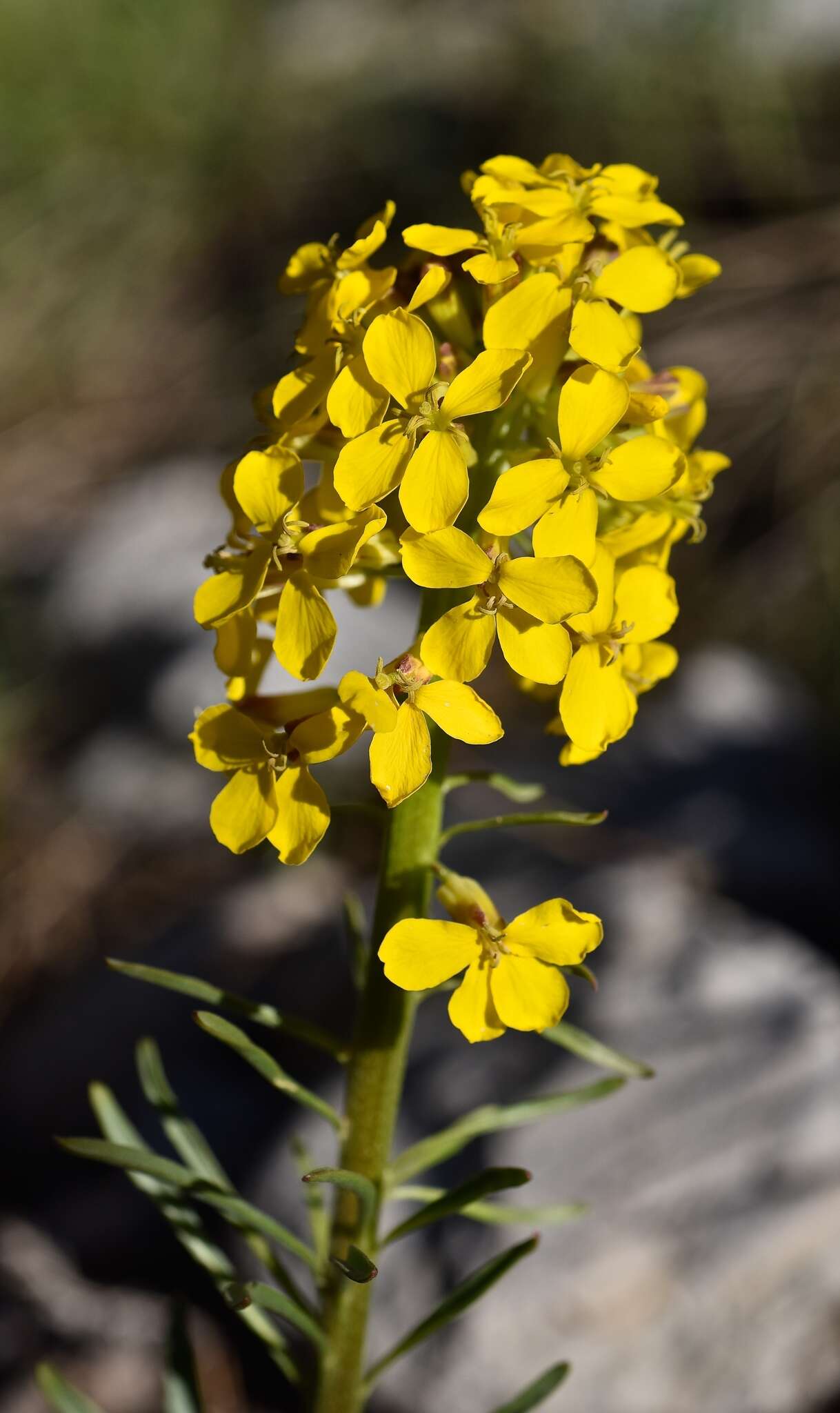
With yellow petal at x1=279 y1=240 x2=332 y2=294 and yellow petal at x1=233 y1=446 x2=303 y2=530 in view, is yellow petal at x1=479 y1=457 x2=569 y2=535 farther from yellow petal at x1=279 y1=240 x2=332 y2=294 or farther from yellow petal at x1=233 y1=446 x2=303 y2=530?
yellow petal at x1=279 y1=240 x2=332 y2=294

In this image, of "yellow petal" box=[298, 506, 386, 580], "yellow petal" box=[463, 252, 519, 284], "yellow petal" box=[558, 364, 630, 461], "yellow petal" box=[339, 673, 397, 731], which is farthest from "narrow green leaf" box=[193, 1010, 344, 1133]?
"yellow petal" box=[463, 252, 519, 284]

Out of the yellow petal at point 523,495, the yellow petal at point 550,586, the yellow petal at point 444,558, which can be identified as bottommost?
the yellow petal at point 550,586

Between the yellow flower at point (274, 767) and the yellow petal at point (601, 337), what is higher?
the yellow petal at point (601, 337)

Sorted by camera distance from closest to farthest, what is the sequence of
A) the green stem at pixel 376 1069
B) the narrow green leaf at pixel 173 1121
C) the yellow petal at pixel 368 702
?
the yellow petal at pixel 368 702, the green stem at pixel 376 1069, the narrow green leaf at pixel 173 1121

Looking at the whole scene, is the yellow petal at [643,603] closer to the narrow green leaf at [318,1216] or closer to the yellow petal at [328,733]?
the yellow petal at [328,733]

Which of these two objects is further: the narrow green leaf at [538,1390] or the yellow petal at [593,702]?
the narrow green leaf at [538,1390]

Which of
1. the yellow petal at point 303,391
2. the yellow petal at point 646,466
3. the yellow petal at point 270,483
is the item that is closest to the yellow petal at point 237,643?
the yellow petal at point 270,483

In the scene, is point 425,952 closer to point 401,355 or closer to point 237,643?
point 237,643
